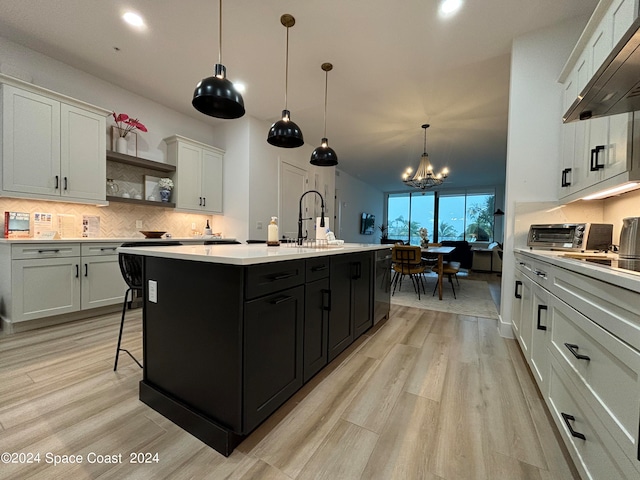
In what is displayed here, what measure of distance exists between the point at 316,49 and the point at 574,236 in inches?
119

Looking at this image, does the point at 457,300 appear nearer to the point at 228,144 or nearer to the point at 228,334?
the point at 228,334

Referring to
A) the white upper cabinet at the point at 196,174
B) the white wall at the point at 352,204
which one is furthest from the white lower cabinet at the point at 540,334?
the white wall at the point at 352,204

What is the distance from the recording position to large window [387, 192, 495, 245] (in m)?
9.74

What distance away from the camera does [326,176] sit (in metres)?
6.65

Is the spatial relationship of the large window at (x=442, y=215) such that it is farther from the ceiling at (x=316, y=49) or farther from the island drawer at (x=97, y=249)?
the island drawer at (x=97, y=249)

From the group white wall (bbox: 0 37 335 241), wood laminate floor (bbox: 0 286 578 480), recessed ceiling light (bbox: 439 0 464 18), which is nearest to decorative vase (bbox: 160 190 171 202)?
white wall (bbox: 0 37 335 241)

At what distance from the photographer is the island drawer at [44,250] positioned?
2512 millimetres

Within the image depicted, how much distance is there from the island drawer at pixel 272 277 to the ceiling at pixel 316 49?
2370 millimetres

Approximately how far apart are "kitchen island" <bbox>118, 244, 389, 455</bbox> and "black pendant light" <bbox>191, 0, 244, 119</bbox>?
0.99 metres

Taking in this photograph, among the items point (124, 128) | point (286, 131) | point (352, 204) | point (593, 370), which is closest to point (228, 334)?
point (593, 370)

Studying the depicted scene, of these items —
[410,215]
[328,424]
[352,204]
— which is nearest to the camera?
[328,424]

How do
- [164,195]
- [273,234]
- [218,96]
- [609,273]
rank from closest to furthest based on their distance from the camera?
[609,273] < [218,96] < [273,234] < [164,195]

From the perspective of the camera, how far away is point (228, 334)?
1213 mm

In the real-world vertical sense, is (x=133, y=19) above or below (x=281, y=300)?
above
